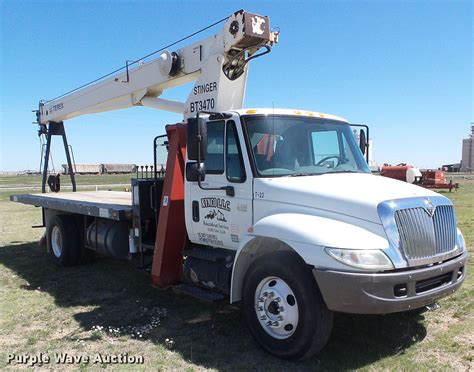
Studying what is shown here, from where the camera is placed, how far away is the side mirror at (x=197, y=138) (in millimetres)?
4590

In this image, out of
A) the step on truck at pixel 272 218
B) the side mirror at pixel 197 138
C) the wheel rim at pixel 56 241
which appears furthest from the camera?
the wheel rim at pixel 56 241

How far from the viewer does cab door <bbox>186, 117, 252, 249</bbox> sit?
4.78m

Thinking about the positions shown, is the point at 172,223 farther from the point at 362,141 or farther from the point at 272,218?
the point at 362,141

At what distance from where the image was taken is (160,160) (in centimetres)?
652

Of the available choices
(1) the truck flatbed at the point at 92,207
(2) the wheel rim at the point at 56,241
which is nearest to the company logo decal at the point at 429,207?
(1) the truck flatbed at the point at 92,207

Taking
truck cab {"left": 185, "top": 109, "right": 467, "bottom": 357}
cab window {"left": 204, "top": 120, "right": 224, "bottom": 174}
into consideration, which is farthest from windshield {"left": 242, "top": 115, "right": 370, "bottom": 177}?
cab window {"left": 204, "top": 120, "right": 224, "bottom": 174}

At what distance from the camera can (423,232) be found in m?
3.99

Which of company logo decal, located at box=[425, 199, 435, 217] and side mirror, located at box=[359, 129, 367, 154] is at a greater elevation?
side mirror, located at box=[359, 129, 367, 154]

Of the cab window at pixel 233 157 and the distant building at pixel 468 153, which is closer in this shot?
the cab window at pixel 233 157

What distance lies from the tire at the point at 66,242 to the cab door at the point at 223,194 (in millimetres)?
3820

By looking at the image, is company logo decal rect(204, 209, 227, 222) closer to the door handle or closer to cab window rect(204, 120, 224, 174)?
the door handle

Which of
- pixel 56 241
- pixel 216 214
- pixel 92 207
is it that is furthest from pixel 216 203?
pixel 56 241

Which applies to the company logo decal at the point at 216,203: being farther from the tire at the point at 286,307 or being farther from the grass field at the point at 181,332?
the grass field at the point at 181,332

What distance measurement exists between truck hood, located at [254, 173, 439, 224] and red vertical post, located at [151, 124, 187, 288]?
1510mm
